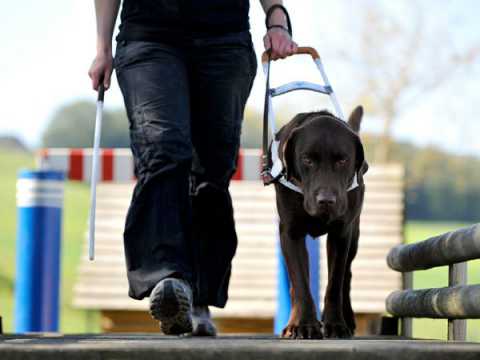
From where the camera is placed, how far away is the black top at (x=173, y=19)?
450 centimetres

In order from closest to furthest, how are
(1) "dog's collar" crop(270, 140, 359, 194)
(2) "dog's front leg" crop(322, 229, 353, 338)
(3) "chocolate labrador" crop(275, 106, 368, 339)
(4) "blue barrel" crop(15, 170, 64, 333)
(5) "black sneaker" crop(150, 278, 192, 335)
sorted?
(5) "black sneaker" crop(150, 278, 192, 335)
(3) "chocolate labrador" crop(275, 106, 368, 339)
(1) "dog's collar" crop(270, 140, 359, 194)
(2) "dog's front leg" crop(322, 229, 353, 338)
(4) "blue barrel" crop(15, 170, 64, 333)

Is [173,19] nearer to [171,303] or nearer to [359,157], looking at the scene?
[359,157]

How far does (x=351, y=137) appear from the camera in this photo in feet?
14.7

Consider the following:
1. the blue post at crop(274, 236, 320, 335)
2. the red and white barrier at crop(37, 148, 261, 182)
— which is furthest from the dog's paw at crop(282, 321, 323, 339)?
the red and white barrier at crop(37, 148, 261, 182)

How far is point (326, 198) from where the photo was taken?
14.0 ft

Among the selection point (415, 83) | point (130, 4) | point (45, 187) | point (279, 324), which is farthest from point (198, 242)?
point (415, 83)

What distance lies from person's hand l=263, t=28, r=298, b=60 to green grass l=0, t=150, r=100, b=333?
8903 mm

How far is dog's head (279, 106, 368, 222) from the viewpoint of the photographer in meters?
4.32

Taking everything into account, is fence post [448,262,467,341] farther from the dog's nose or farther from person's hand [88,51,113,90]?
person's hand [88,51,113,90]

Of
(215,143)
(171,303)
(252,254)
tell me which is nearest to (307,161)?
(215,143)

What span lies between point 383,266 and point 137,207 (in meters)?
5.85

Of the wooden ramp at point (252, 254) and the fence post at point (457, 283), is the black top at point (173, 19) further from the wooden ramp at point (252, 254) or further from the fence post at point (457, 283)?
the wooden ramp at point (252, 254)

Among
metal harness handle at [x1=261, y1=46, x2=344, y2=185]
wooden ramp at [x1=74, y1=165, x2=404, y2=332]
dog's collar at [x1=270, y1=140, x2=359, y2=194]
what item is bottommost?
wooden ramp at [x1=74, y1=165, x2=404, y2=332]

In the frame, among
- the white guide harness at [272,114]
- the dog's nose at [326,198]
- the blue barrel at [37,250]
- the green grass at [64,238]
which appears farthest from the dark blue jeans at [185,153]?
the green grass at [64,238]
